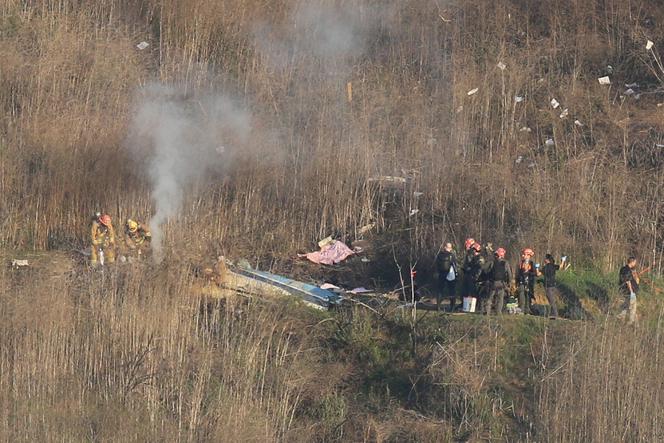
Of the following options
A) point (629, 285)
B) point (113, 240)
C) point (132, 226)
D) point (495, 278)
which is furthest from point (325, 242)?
point (629, 285)

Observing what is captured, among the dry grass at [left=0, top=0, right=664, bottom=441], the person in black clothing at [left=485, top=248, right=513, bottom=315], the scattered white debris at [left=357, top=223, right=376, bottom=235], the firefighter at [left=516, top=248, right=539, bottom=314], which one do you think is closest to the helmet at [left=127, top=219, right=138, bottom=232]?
the dry grass at [left=0, top=0, right=664, bottom=441]

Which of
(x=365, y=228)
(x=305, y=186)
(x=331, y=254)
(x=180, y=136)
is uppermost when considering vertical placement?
(x=180, y=136)

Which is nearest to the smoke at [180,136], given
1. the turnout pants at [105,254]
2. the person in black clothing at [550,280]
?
the turnout pants at [105,254]

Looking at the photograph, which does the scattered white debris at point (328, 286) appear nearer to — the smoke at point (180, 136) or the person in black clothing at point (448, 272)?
the person in black clothing at point (448, 272)

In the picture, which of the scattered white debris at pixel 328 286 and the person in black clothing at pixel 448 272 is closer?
the person in black clothing at pixel 448 272

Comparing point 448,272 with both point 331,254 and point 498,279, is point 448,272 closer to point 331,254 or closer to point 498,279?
point 498,279

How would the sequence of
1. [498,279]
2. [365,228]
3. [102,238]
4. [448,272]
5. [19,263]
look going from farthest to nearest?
[365,228] < [19,263] < [102,238] < [448,272] < [498,279]

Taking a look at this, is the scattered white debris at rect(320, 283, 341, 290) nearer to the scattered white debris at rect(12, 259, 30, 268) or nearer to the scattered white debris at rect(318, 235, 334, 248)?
the scattered white debris at rect(318, 235, 334, 248)
